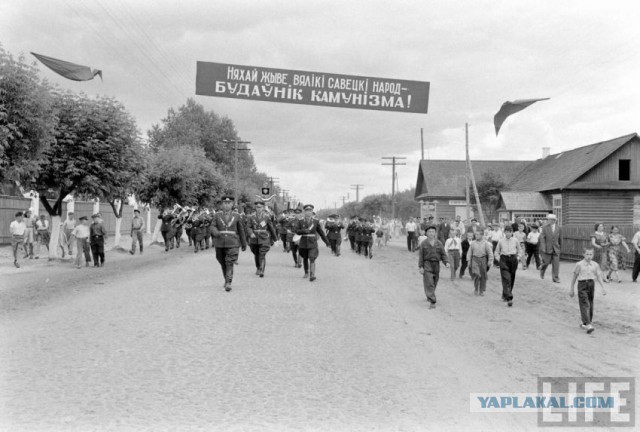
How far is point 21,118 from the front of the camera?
51.3 feet

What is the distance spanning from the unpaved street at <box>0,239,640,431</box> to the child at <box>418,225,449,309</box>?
49 cm

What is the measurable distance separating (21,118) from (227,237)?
252 inches

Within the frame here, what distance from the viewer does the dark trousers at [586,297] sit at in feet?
34.8

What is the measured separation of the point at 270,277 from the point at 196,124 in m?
57.7

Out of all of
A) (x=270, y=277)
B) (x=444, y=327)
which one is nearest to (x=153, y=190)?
(x=270, y=277)

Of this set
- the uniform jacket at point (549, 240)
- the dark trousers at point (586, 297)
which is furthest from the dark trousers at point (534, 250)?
the dark trousers at point (586, 297)

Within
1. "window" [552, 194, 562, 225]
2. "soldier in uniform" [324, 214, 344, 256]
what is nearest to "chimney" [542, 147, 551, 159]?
"window" [552, 194, 562, 225]

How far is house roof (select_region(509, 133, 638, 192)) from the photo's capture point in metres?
33.8

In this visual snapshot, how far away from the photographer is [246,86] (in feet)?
48.1

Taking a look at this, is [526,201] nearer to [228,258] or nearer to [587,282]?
[228,258]

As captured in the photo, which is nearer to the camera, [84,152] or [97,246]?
[97,246]

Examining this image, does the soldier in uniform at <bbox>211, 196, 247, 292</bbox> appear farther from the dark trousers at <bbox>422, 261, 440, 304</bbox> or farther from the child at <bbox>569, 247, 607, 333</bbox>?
the child at <bbox>569, 247, 607, 333</bbox>

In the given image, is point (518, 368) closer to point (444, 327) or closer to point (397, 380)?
point (397, 380)

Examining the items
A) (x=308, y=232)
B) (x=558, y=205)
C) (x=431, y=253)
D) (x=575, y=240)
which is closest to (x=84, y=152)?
Result: (x=308, y=232)
